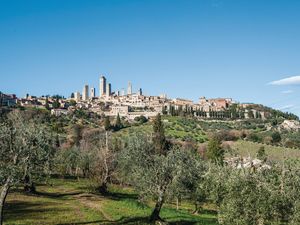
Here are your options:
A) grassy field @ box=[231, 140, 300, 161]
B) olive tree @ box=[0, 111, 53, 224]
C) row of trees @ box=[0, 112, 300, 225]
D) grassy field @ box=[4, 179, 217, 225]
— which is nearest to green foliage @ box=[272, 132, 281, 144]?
grassy field @ box=[231, 140, 300, 161]

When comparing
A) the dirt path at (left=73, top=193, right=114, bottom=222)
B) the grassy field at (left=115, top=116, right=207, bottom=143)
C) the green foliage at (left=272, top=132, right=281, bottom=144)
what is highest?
the grassy field at (left=115, top=116, right=207, bottom=143)

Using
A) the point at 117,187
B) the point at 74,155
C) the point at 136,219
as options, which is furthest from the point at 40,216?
the point at 74,155

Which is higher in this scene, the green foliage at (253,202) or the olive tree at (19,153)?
the olive tree at (19,153)

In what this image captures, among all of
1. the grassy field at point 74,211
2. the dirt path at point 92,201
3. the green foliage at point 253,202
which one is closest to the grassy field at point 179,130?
the dirt path at point 92,201

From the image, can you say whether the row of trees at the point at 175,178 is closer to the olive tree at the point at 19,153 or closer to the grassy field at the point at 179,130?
the olive tree at the point at 19,153

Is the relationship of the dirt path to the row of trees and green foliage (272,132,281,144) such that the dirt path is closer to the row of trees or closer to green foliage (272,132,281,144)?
the row of trees

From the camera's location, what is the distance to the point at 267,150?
110 m

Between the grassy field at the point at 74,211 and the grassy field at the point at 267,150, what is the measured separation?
65127mm

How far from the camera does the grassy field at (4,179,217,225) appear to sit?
31.6 meters

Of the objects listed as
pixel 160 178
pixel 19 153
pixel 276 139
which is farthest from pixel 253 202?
pixel 276 139

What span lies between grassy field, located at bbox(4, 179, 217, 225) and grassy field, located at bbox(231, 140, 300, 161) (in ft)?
214

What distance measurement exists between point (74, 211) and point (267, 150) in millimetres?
85251

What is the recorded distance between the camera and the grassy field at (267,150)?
100256 millimetres

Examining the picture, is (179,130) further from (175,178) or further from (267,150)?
(175,178)
